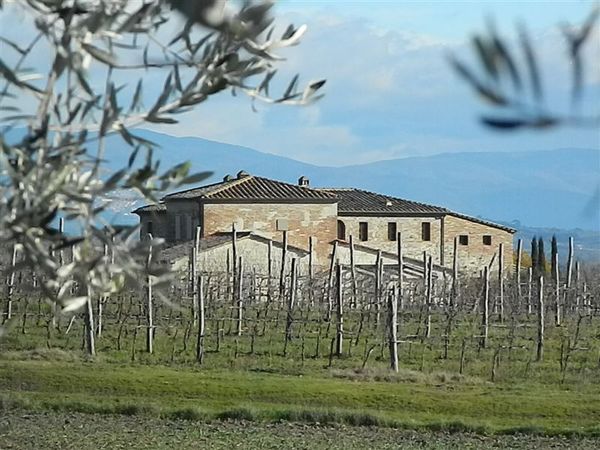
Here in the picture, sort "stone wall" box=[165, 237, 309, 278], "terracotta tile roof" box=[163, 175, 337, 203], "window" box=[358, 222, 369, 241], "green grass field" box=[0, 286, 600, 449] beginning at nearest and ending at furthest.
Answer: "green grass field" box=[0, 286, 600, 449]
"stone wall" box=[165, 237, 309, 278]
"terracotta tile roof" box=[163, 175, 337, 203]
"window" box=[358, 222, 369, 241]

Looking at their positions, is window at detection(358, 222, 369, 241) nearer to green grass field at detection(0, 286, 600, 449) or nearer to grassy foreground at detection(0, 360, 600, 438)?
green grass field at detection(0, 286, 600, 449)

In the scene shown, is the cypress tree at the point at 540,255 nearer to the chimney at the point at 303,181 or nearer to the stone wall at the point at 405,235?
the stone wall at the point at 405,235

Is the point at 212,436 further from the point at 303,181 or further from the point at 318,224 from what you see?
the point at 303,181

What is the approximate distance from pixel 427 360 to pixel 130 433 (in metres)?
9.91

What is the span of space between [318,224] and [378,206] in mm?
5792

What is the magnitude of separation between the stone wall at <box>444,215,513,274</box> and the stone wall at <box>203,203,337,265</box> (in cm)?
735

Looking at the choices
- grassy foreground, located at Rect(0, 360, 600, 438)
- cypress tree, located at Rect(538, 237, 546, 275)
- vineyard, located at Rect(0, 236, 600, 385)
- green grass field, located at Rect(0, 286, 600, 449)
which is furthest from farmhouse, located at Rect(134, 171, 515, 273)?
grassy foreground, located at Rect(0, 360, 600, 438)

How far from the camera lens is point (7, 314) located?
87.0ft

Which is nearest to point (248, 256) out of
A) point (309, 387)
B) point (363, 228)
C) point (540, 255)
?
point (363, 228)

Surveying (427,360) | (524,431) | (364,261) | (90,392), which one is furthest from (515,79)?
(364,261)

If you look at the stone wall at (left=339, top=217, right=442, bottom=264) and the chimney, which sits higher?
the chimney

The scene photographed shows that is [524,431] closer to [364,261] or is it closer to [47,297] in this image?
[47,297]

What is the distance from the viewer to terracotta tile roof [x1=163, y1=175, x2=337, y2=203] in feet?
166

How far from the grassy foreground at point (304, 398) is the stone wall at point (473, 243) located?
35.7 m
